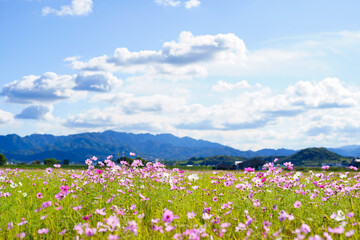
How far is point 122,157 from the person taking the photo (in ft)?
36.8

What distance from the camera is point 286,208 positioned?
638 cm

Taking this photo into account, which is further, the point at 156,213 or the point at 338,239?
the point at 156,213

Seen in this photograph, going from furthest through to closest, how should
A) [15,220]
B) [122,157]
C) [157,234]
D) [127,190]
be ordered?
[122,157], [127,190], [15,220], [157,234]

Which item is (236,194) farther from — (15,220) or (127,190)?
(15,220)

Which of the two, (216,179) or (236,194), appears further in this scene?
(216,179)

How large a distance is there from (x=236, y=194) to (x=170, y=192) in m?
1.72

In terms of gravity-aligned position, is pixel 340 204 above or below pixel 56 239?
above

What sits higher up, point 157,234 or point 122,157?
point 122,157

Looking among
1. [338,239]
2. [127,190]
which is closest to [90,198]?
[127,190]

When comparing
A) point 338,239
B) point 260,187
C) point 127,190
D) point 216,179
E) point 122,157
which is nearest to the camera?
point 338,239

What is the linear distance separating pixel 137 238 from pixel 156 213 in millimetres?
1532

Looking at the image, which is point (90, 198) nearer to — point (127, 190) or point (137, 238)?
point (127, 190)

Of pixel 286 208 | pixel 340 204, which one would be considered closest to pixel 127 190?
pixel 286 208

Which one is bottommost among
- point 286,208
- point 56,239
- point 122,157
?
point 56,239
